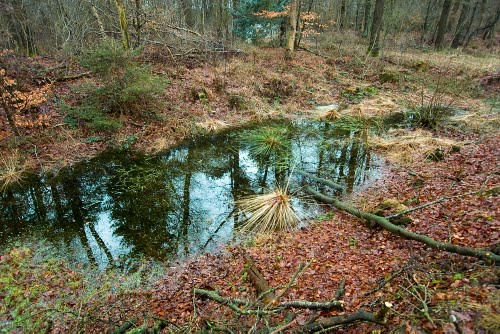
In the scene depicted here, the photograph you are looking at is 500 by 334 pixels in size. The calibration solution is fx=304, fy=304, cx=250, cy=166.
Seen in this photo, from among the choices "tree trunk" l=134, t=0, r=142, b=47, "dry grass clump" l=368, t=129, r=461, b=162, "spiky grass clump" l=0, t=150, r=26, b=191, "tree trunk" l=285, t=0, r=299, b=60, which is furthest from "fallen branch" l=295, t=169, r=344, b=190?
"tree trunk" l=285, t=0, r=299, b=60

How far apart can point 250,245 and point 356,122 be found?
8119mm

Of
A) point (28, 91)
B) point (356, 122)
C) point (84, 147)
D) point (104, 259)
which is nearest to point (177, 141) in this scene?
point (84, 147)

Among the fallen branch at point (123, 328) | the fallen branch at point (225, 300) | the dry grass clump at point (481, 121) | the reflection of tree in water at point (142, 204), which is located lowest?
the reflection of tree in water at point (142, 204)

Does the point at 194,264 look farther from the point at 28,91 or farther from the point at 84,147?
the point at 28,91

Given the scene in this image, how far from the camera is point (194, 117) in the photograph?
11.4 m

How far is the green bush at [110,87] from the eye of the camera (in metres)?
9.11

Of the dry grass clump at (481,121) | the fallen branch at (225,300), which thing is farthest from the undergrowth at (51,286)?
the dry grass clump at (481,121)

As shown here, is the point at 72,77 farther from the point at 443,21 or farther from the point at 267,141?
the point at 443,21

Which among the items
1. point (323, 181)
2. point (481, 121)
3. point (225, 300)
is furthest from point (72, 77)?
point (481, 121)

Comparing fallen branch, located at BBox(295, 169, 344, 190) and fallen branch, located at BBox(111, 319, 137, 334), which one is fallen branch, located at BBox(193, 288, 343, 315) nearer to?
fallen branch, located at BBox(111, 319, 137, 334)

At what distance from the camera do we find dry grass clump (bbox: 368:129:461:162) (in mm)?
8586

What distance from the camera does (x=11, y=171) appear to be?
7430 mm

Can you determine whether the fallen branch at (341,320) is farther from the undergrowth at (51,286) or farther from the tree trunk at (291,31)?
the tree trunk at (291,31)

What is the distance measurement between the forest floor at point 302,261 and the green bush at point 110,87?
22.4 inches
